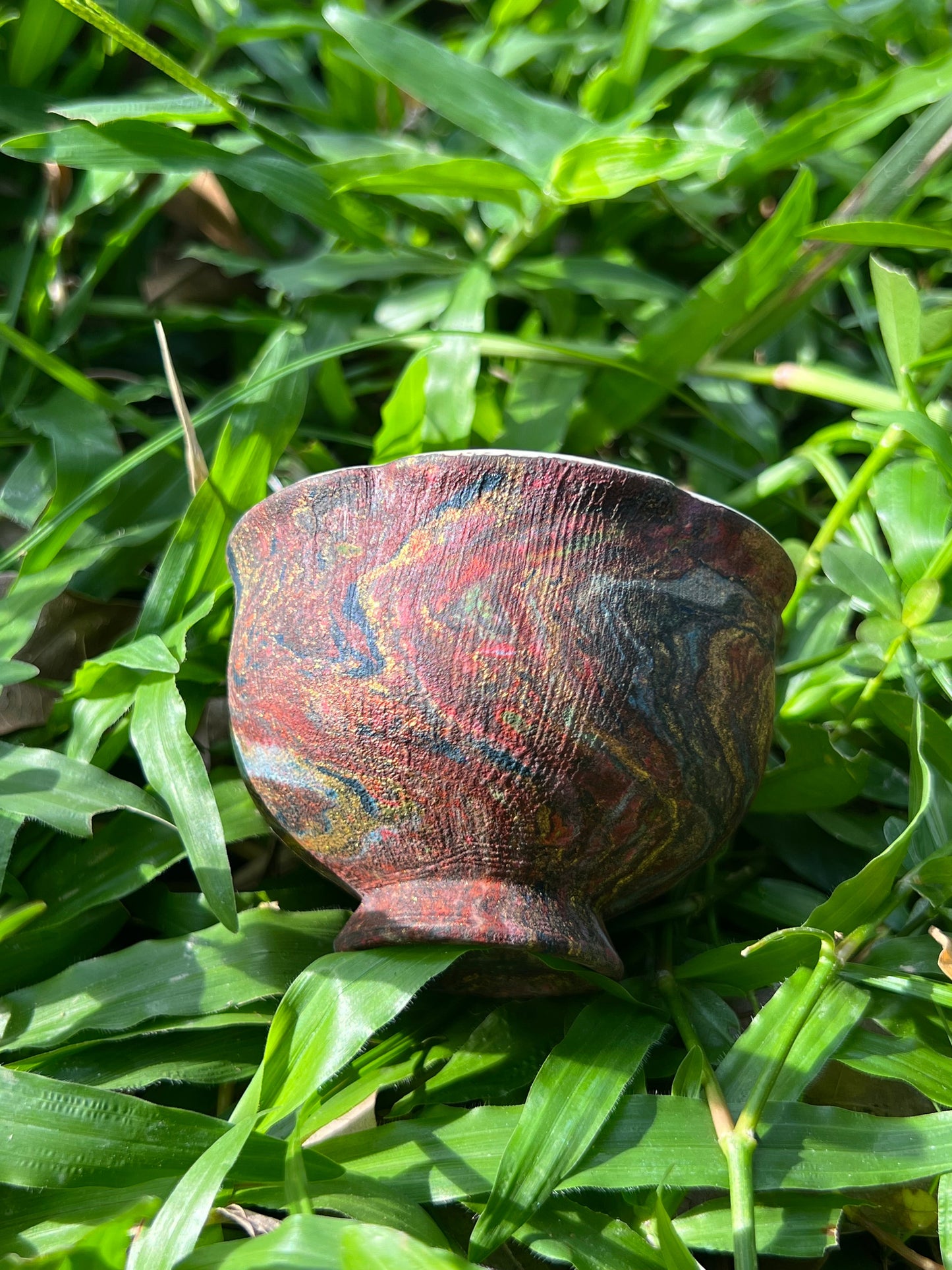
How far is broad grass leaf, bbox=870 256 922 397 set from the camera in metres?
1.05

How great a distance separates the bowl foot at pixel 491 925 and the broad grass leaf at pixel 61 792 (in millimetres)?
197

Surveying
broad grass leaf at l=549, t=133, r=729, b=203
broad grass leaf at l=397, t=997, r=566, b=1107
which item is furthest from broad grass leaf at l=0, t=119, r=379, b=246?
broad grass leaf at l=397, t=997, r=566, b=1107

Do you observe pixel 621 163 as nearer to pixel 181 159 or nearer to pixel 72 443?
pixel 181 159

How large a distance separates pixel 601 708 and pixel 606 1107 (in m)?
0.29

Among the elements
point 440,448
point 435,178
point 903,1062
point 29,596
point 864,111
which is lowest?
point 903,1062

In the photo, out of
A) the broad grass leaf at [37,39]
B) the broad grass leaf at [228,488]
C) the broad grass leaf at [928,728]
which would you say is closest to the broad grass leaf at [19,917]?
the broad grass leaf at [228,488]

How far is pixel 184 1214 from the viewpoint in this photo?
0.66m

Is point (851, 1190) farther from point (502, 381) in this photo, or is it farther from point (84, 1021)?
point (502, 381)

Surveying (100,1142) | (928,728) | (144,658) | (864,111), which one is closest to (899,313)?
(864,111)

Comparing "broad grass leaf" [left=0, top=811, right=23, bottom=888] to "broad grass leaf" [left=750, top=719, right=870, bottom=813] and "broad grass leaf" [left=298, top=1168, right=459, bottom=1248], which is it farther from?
"broad grass leaf" [left=750, top=719, right=870, bottom=813]

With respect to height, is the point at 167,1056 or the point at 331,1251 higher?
the point at 331,1251

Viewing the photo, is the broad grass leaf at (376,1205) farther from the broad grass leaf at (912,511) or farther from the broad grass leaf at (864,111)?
the broad grass leaf at (864,111)

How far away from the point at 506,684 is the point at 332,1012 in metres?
0.27

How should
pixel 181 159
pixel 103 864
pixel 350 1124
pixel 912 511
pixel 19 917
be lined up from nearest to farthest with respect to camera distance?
pixel 19 917 < pixel 350 1124 < pixel 103 864 < pixel 912 511 < pixel 181 159
